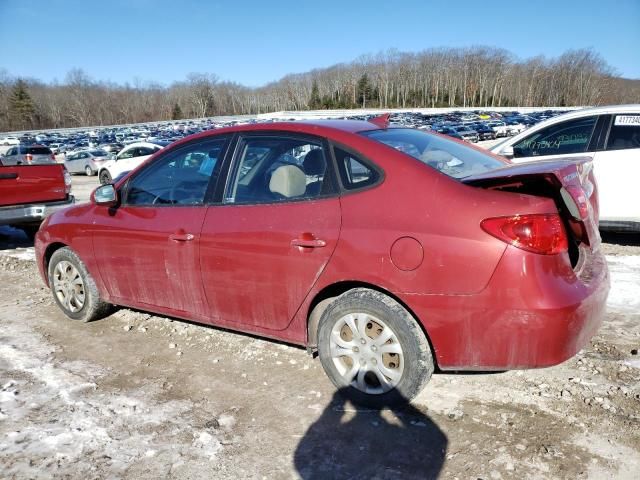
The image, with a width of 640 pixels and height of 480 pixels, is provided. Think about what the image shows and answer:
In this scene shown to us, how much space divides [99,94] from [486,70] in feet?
341

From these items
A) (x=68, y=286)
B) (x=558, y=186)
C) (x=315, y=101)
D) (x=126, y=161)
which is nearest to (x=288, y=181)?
(x=558, y=186)

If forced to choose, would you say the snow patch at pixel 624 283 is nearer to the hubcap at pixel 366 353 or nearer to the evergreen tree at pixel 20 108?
the hubcap at pixel 366 353

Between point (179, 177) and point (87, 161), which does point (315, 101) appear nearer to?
point (87, 161)

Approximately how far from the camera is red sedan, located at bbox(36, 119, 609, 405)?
8.05ft

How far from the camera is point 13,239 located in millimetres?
9008

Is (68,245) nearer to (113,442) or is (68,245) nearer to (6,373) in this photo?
(6,373)

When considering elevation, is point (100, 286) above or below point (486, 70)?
below

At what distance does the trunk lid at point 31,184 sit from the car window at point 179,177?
14.6 ft

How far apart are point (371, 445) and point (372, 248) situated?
1.02m

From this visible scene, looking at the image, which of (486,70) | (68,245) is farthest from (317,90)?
(68,245)

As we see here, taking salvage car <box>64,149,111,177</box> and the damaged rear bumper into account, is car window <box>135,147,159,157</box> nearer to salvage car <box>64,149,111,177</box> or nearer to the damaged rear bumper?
salvage car <box>64,149,111,177</box>

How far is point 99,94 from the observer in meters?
A: 140

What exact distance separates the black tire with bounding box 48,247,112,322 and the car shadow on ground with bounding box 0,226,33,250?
434 centimetres

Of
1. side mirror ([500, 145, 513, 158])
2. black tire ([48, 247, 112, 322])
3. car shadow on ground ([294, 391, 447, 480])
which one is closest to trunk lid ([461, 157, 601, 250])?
car shadow on ground ([294, 391, 447, 480])
